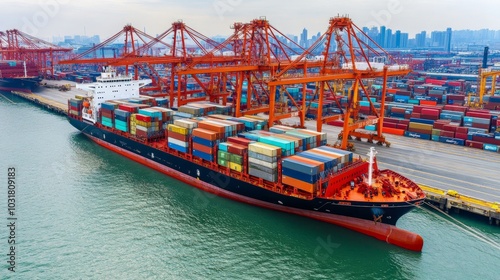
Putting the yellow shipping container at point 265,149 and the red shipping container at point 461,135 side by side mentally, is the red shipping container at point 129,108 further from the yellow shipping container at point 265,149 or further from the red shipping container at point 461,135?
the red shipping container at point 461,135

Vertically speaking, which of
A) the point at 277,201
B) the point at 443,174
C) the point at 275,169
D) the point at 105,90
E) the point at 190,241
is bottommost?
the point at 190,241

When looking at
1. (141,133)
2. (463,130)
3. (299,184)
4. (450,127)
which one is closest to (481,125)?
(463,130)

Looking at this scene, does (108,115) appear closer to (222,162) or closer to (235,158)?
(222,162)

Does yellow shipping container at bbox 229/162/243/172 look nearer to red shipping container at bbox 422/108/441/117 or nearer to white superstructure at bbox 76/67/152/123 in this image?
white superstructure at bbox 76/67/152/123

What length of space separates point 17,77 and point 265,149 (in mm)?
88372

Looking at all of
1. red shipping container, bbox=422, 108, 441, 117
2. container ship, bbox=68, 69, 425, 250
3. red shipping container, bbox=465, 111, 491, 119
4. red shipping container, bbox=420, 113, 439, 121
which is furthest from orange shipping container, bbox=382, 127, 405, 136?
container ship, bbox=68, 69, 425, 250

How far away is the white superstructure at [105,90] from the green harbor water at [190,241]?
15.7m

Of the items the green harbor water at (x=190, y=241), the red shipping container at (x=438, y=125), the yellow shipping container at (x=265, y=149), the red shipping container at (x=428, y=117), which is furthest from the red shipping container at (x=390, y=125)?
the yellow shipping container at (x=265, y=149)

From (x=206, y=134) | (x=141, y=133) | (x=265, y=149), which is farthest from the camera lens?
(x=141, y=133)

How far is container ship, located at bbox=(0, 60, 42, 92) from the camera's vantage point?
90.1 m

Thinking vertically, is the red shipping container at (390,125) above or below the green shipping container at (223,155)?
above

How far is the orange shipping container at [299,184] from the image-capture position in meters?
24.5

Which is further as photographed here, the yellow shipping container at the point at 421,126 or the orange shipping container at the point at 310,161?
the yellow shipping container at the point at 421,126

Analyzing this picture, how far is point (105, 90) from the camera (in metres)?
48.2
